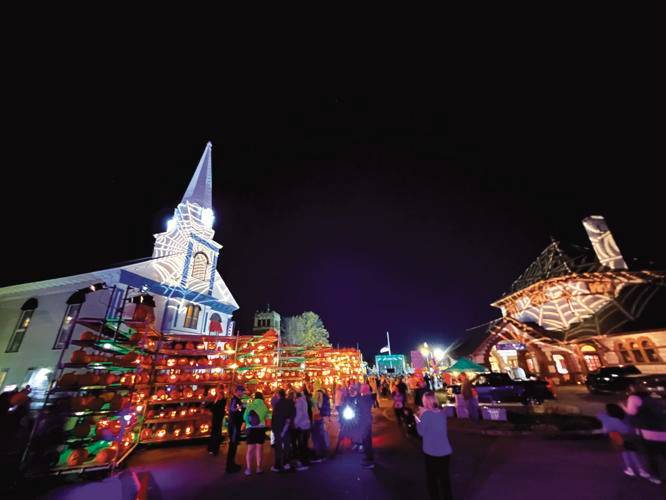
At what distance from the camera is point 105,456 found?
7.56m

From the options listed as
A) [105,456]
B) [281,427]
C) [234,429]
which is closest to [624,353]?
[281,427]

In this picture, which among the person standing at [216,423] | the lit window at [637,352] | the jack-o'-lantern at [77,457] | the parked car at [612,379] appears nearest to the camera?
the jack-o'-lantern at [77,457]

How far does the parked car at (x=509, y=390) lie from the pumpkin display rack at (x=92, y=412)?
1689cm

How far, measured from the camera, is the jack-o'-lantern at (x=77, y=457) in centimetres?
724

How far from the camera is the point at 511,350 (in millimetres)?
28766

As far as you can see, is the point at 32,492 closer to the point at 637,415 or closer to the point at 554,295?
the point at 637,415

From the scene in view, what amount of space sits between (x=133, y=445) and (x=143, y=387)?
1.78 m

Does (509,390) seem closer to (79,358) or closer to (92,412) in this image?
(92,412)

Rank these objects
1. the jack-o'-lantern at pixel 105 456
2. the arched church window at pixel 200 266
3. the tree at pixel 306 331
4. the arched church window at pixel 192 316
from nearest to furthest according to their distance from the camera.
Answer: the jack-o'-lantern at pixel 105 456
the arched church window at pixel 192 316
the arched church window at pixel 200 266
the tree at pixel 306 331

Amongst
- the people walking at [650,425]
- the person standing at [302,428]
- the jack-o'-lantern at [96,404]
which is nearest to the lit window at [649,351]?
the people walking at [650,425]

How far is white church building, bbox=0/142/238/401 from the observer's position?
63.8 feet

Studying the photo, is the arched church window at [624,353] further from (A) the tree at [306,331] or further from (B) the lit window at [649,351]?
(A) the tree at [306,331]

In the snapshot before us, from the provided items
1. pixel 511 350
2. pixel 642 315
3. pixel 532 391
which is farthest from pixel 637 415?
pixel 511 350

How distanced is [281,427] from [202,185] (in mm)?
29473
